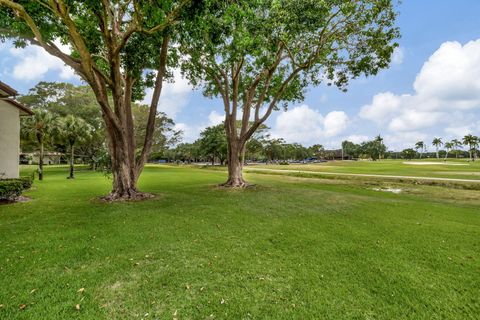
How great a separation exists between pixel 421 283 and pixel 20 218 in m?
11.2

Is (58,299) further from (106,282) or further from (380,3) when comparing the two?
(380,3)

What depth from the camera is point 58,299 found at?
335 cm

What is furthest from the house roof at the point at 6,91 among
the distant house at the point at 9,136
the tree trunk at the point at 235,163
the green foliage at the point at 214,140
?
the green foliage at the point at 214,140

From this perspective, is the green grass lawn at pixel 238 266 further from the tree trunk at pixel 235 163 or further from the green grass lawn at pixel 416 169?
the green grass lawn at pixel 416 169

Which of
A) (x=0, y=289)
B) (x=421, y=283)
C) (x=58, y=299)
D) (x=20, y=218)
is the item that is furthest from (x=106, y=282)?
(x=20, y=218)

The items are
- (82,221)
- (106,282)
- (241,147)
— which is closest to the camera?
(106,282)

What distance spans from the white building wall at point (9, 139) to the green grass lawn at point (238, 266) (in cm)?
966

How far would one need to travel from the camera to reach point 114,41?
10062mm

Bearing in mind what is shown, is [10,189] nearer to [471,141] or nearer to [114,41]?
[114,41]

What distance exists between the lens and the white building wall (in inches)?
591

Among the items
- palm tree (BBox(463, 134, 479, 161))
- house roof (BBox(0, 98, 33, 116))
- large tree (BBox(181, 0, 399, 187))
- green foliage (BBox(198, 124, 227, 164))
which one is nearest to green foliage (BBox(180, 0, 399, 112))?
large tree (BBox(181, 0, 399, 187))

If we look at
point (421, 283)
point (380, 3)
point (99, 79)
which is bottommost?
point (421, 283)

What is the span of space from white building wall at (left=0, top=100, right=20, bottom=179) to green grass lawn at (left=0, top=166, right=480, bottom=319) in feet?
31.7

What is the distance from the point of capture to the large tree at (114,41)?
7.65 meters
